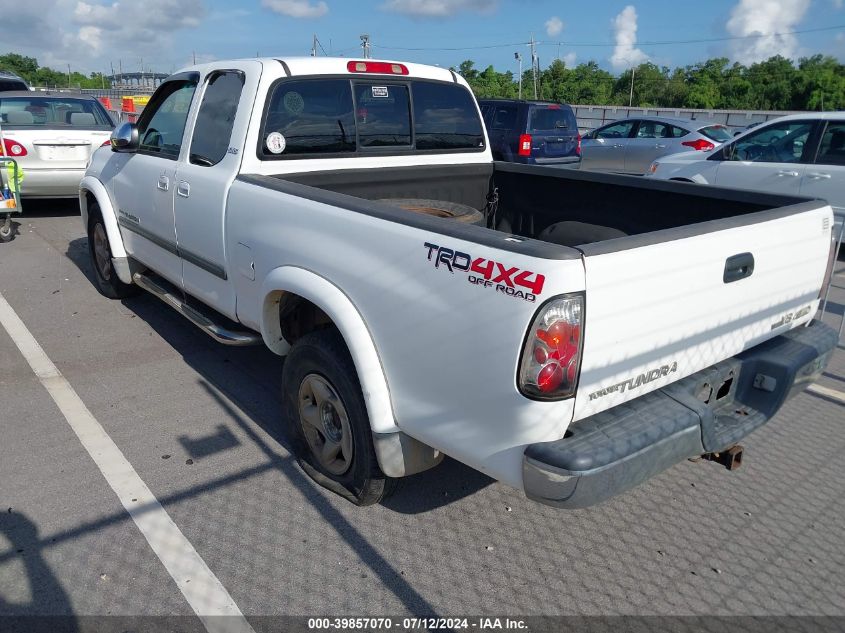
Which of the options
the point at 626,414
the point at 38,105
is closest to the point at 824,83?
the point at 38,105

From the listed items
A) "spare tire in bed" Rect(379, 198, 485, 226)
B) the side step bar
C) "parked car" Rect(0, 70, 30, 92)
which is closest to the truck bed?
"spare tire in bed" Rect(379, 198, 485, 226)

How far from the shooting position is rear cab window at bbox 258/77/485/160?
400 centimetres

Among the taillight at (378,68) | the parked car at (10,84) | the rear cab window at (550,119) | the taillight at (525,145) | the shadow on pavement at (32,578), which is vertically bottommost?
the shadow on pavement at (32,578)

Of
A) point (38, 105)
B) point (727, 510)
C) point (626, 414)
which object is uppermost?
point (38, 105)

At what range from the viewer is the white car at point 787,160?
324 inches

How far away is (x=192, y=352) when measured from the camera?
532 cm

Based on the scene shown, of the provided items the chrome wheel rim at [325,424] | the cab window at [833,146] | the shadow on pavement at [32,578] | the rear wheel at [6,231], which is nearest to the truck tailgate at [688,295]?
the chrome wheel rim at [325,424]

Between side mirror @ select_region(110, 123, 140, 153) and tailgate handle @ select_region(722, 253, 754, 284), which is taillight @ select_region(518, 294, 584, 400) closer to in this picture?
tailgate handle @ select_region(722, 253, 754, 284)

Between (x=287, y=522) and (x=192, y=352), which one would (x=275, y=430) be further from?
(x=192, y=352)

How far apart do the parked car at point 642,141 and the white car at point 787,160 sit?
5.98 metres

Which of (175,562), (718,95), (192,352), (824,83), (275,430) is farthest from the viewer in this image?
(718,95)

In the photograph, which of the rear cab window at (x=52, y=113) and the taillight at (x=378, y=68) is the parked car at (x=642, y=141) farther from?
the taillight at (x=378, y=68)

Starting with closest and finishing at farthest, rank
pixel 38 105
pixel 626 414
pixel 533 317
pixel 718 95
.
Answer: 1. pixel 533 317
2. pixel 626 414
3. pixel 38 105
4. pixel 718 95

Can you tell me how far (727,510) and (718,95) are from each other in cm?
6438
